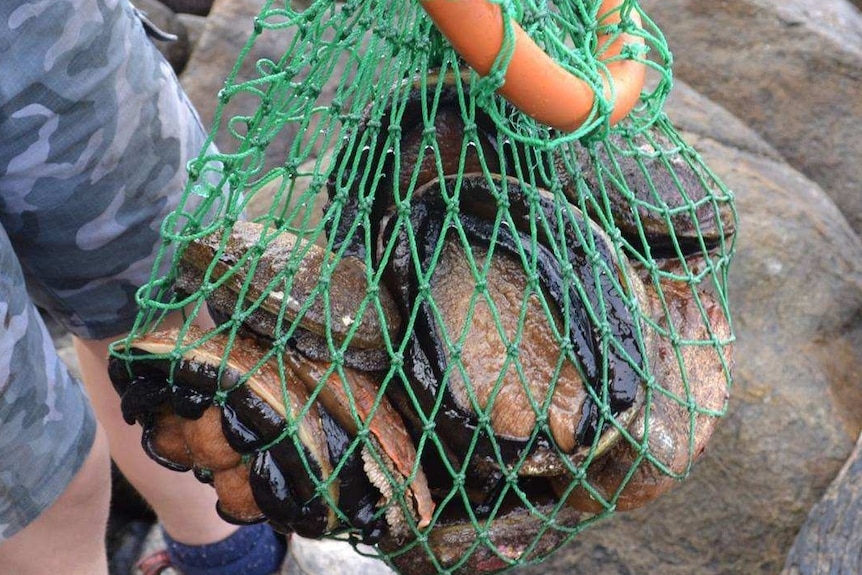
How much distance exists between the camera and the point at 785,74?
5016 mm

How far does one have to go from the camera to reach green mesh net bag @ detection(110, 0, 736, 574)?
1.51m

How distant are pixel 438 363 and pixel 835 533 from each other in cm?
234

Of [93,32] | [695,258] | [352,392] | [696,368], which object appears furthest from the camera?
[93,32]

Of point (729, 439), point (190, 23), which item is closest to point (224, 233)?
point (729, 439)

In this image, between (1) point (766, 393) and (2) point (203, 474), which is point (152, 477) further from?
(1) point (766, 393)

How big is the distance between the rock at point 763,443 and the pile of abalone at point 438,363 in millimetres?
1954

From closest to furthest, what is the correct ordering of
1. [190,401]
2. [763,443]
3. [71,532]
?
[190,401] < [71,532] < [763,443]

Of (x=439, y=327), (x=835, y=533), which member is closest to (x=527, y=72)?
(x=439, y=327)

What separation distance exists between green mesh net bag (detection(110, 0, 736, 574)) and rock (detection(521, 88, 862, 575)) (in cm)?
195

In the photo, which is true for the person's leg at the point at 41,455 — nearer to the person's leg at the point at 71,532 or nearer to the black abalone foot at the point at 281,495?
the person's leg at the point at 71,532

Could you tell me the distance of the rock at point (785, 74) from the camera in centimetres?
497

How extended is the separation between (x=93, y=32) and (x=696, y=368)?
1.51 meters

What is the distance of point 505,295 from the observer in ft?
5.51

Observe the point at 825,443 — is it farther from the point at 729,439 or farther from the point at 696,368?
the point at 696,368
